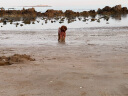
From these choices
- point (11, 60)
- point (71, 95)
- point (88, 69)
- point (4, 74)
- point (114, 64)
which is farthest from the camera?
point (11, 60)

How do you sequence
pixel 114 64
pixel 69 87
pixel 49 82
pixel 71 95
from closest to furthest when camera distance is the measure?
pixel 71 95 → pixel 69 87 → pixel 49 82 → pixel 114 64

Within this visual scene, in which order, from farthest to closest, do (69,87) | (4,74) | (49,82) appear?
(4,74), (49,82), (69,87)

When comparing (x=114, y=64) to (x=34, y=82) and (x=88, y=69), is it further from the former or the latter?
(x=34, y=82)

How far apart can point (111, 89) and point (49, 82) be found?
4.54 feet

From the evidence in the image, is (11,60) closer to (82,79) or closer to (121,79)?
(82,79)

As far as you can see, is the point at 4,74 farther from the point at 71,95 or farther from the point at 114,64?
the point at 114,64

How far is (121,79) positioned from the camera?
5.90 metres

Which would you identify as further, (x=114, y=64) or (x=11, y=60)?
(x=11, y=60)

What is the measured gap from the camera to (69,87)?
17.6ft

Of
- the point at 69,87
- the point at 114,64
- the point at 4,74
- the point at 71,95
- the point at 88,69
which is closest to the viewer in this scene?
the point at 71,95

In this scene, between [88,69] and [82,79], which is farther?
[88,69]

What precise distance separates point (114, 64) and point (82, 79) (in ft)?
6.99

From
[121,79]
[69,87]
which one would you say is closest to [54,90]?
[69,87]

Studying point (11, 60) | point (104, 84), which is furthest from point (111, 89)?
point (11, 60)
